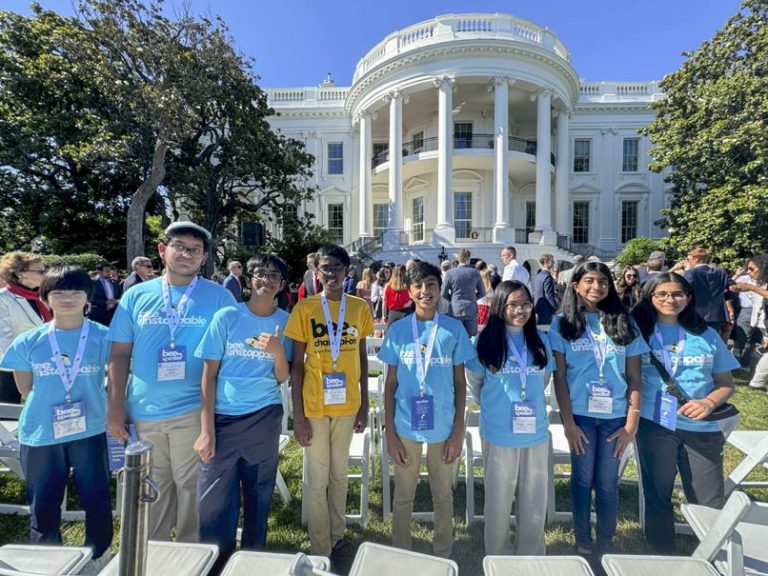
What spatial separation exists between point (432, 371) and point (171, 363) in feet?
4.89

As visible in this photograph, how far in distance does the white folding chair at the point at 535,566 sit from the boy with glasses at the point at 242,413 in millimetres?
1324

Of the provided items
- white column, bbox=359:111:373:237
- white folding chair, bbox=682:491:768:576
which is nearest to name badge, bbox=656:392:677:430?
white folding chair, bbox=682:491:768:576

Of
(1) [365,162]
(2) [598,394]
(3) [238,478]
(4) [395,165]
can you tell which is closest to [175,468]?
(3) [238,478]

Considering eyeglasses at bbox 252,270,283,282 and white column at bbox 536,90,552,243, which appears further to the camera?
white column at bbox 536,90,552,243

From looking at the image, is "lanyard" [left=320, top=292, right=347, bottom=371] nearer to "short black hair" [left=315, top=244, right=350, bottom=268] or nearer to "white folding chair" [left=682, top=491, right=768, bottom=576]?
"short black hair" [left=315, top=244, right=350, bottom=268]

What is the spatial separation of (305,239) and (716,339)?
16119 mm

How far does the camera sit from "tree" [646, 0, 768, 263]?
11758 millimetres

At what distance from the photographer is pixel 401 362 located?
2295 mm

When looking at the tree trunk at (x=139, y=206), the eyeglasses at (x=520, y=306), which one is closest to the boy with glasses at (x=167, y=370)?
the eyeglasses at (x=520, y=306)

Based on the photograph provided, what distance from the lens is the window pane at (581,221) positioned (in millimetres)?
22422

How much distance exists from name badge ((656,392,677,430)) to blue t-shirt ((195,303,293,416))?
7.59ft

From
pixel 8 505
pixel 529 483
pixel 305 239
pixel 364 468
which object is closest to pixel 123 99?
pixel 305 239

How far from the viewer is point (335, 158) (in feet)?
74.8

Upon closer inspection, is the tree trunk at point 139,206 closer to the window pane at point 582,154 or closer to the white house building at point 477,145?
the white house building at point 477,145
